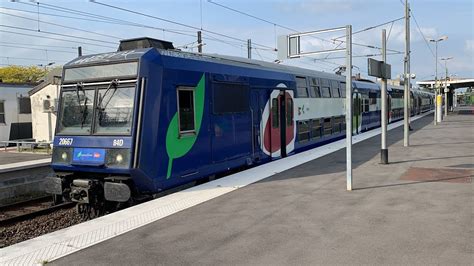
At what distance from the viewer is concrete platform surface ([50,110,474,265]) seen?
15.4 feet

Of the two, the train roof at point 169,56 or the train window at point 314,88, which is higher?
the train roof at point 169,56

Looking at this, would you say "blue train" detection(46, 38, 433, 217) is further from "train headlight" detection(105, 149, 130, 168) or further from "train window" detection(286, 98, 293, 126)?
"train window" detection(286, 98, 293, 126)

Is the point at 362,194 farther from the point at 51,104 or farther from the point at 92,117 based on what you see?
the point at 51,104

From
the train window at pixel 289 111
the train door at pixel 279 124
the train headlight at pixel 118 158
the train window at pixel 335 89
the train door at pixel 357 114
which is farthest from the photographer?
the train door at pixel 357 114

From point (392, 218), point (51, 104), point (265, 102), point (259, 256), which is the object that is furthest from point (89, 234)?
Result: point (51, 104)

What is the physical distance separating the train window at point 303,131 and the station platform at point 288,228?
5.12 meters

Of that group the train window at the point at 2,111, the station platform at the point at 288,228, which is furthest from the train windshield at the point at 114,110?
the train window at the point at 2,111

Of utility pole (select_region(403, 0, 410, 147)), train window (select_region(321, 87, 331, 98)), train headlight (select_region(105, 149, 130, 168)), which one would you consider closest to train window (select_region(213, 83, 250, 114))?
train headlight (select_region(105, 149, 130, 168))

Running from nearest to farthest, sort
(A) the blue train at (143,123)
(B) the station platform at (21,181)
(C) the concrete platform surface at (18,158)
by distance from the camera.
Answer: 1. (A) the blue train at (143,123)
2. (B) the station platform at (21,181)
3. (C) the concrete platform surface at (18,158)

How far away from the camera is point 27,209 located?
10445 millimetres

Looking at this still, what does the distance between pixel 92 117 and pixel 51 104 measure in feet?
49.6

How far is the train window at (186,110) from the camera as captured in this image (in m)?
8.30

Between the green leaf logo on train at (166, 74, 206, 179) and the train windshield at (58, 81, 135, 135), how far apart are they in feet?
2.67

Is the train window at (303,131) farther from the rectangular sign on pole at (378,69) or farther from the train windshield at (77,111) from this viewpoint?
the train windshield at (77,111)
